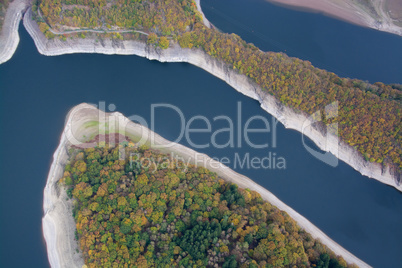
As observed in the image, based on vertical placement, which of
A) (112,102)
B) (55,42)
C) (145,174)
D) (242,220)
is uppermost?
(55,42)

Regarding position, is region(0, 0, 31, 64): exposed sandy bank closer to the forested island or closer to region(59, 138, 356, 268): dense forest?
the forested island

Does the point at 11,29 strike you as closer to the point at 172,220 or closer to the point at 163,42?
the point at 163,42

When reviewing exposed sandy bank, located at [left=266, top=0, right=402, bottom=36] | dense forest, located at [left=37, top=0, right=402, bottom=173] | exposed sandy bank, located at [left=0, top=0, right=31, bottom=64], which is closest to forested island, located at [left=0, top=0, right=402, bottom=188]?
dense forest, located at [left=37, top=0, right=402, bottom=173]

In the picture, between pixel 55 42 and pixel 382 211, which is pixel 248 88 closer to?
pixel 382 211

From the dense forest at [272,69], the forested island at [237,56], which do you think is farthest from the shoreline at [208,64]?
the dense forest at [272,69]

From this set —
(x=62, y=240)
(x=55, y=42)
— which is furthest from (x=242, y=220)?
(x=55, y=42)
